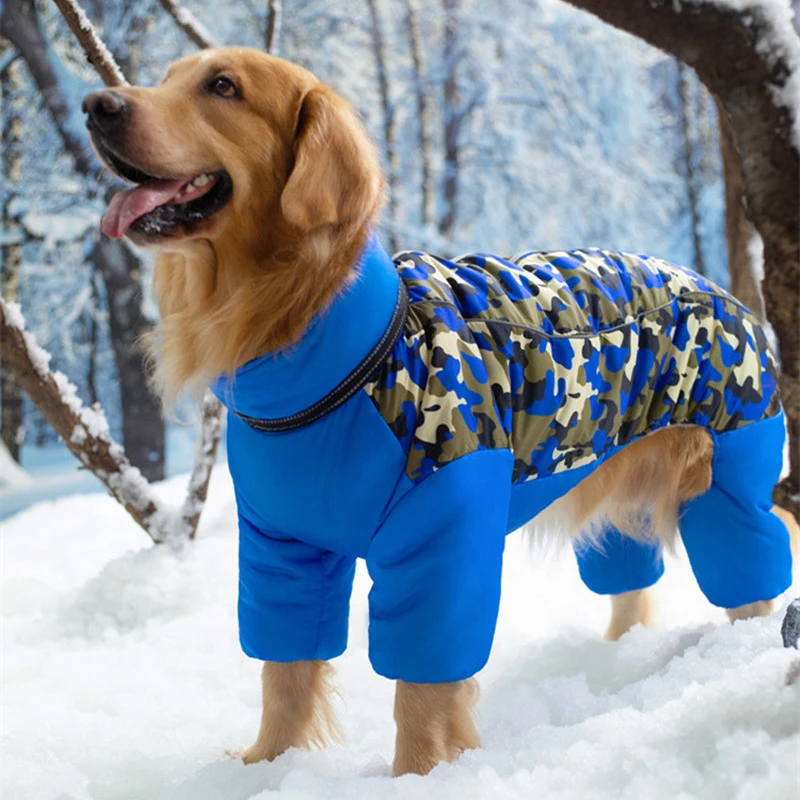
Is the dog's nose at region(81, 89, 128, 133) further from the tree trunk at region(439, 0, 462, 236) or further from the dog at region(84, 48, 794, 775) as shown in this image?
the tree trunk at region(439, 0, 462, 236)

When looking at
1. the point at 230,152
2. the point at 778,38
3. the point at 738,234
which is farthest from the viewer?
the point at 738,234

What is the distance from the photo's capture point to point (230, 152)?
1.53 metres

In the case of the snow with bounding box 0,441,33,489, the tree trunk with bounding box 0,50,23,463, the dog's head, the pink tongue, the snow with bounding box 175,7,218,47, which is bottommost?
the snow with bounding box 0,441,33,489

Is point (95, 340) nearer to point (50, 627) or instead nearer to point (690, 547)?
point (50, 627)

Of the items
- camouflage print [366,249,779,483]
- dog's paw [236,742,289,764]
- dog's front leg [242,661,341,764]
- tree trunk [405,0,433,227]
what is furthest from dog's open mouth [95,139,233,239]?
tree trunk [405,0,433,227]

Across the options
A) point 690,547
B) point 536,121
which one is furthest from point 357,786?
point 536,121

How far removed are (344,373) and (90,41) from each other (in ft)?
5.63

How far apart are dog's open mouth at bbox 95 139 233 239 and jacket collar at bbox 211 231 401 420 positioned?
269 millimetres

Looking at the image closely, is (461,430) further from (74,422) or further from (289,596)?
(74,422)

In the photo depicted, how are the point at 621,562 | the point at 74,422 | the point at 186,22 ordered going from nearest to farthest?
the point at 621,562
the point at 74,422
the point at 186,22

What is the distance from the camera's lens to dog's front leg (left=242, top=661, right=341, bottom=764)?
71.7 inches

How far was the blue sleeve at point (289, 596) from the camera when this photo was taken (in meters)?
1.69

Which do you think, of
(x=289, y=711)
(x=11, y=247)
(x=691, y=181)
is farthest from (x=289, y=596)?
(x=691, y=181)

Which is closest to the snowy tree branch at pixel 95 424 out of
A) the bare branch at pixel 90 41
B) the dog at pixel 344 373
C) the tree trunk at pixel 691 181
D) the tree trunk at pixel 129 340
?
the bare branch at pixel 90 41
